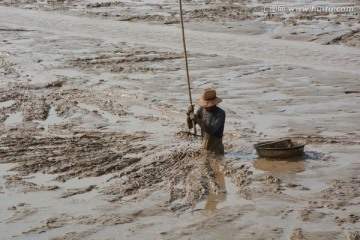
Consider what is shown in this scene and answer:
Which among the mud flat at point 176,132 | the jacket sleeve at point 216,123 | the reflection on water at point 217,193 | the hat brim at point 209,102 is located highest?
the hat brim at point 209,102

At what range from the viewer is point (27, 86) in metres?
13.4

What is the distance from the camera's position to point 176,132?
403 inches

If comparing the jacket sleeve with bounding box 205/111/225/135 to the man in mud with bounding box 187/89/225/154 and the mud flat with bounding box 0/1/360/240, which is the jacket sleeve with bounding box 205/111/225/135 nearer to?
the man in mud with bounding box 187/89/225/154

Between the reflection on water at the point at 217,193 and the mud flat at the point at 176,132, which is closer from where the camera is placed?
the mud flat at the point at 176,132

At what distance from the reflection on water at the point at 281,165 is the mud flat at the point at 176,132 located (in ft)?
0.09

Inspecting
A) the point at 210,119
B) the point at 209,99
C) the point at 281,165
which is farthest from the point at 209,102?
the point at 281,165

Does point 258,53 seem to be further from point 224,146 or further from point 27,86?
point 224,146

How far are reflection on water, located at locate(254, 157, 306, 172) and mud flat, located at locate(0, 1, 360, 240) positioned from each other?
3 cm

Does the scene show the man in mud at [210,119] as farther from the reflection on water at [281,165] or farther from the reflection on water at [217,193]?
the reflection on water at [281,165]

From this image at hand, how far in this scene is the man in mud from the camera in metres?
8.96

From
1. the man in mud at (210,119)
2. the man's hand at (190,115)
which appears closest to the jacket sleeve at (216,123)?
the man in mud at (210,119)

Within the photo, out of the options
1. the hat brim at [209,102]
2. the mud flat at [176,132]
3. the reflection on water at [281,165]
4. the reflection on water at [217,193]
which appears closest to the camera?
the mud flat at [176,132]

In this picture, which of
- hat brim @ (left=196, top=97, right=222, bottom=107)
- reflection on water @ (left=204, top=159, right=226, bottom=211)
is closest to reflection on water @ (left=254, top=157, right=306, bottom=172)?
reflection on water @ (left=204, top=159, right=226, bottom=211)

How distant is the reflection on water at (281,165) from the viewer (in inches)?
341
